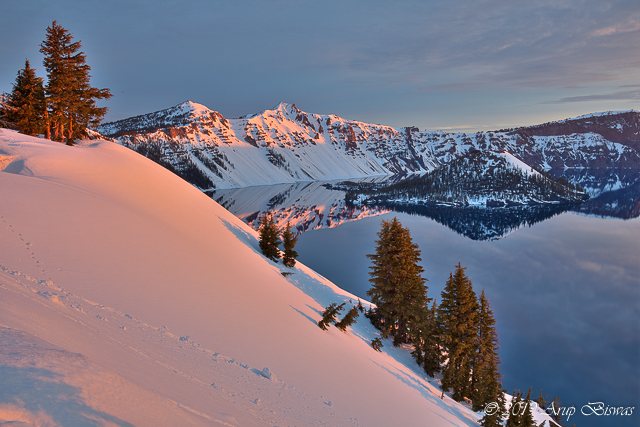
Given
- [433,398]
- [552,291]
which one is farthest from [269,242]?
[552,291]

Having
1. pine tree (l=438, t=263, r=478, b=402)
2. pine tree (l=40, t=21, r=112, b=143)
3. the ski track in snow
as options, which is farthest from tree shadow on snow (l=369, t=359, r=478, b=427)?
pine tree (l=40, t=21, r=112, b=143)

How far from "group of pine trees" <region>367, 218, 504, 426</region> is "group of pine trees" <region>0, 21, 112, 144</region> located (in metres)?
31.3

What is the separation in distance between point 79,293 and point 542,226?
135521 millimetres

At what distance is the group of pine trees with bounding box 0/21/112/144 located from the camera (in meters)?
29.8

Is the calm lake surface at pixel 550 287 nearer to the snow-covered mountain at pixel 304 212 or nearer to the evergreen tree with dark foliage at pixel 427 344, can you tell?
the snow-covered mountain at pixel 304 212

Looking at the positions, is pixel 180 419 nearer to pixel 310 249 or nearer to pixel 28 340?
pixel 28 340

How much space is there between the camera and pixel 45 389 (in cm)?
404

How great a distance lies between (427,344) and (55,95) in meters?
39.1

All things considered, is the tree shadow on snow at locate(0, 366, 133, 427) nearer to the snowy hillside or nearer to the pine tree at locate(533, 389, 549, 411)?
the snowy hillside

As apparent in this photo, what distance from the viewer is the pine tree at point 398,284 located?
25375mm

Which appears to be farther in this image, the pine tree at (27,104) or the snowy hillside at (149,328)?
the pine tree at (27,104)

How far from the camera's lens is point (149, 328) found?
878 cm

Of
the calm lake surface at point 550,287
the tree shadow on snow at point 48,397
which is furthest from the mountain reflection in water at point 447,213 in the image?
the tree shadow on snow at point 48,397

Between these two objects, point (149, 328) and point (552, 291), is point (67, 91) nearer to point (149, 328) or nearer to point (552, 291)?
point (149, 328)
